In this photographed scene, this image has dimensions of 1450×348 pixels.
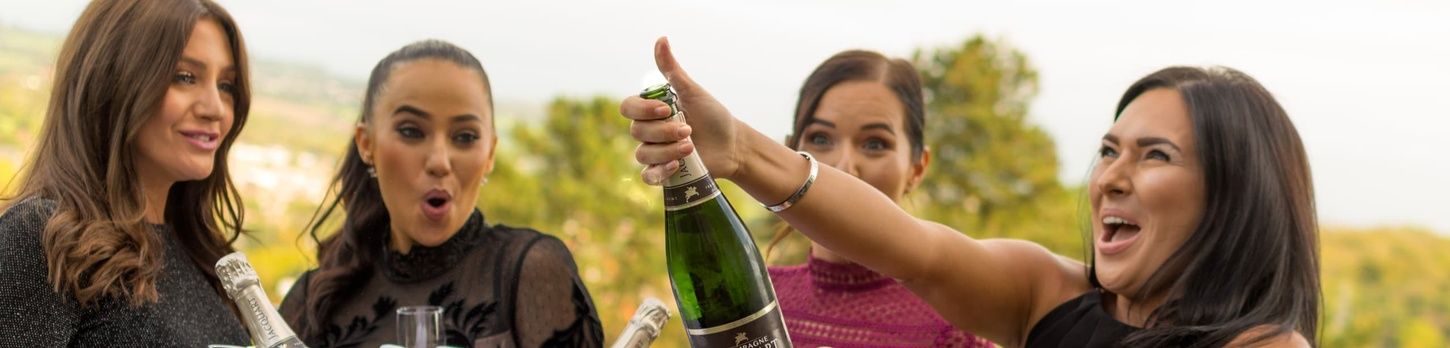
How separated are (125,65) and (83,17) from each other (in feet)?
0.59

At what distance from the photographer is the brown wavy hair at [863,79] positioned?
2.64 m

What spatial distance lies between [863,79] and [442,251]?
0.88 meters

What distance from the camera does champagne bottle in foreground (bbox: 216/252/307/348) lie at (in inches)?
59.7

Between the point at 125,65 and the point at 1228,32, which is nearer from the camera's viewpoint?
the point at 125,65

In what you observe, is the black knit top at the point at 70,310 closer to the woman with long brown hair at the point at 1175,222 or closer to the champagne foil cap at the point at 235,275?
the champagne foil cap at the point at 235,275

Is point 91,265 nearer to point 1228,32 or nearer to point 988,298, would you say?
point 988,298

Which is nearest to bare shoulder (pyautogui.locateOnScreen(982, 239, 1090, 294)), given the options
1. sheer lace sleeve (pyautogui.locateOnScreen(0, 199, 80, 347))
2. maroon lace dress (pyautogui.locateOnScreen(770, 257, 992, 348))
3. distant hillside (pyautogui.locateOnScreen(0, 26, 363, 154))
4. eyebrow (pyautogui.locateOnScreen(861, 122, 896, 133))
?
maroon lace dress (pyautogui.locateOnScreen(770, 257, 992, 348))

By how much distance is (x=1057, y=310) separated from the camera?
2045 mm

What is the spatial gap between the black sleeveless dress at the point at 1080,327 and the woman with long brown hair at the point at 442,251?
719 millimetres

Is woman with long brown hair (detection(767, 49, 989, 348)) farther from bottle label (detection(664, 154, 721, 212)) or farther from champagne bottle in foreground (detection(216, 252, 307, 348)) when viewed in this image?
champagne bottle in foreground (detection(216, 252, 307, 348))

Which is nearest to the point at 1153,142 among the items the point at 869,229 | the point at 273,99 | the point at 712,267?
the point at 869,229

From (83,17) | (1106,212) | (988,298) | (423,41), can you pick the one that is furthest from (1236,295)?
(83,17)

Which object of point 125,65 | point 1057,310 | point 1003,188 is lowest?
point 1003,188

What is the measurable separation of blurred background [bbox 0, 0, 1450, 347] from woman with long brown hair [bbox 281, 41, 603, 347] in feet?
7.74
